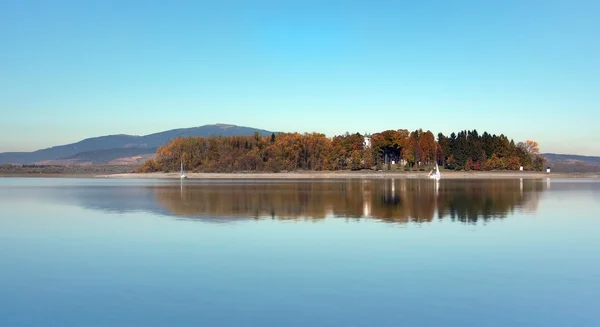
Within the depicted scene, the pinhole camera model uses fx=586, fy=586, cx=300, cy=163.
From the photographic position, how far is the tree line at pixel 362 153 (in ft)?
423

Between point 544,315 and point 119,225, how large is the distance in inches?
694

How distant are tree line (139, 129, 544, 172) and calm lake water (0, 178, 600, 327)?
341 ft

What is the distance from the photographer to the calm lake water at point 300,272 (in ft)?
32.5

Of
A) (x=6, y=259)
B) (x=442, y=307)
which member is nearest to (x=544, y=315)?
(x=442, y=307)

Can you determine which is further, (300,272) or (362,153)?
(362,153)

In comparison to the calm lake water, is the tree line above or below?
above

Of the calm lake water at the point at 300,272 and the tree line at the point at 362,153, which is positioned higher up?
the tree line at the point at 362,153

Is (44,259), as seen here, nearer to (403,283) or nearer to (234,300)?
(234,300)

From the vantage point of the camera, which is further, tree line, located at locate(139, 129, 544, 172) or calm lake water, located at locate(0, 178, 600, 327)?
tree line, located at locate(139, 129, 544, 172)

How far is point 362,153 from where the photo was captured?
128000 millimetres

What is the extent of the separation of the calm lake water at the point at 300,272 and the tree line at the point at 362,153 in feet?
341

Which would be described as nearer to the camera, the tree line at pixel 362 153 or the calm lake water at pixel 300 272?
the calm lake water at pixel 300 272

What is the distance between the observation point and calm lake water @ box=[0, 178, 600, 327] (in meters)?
9.90

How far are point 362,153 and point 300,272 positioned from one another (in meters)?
115
